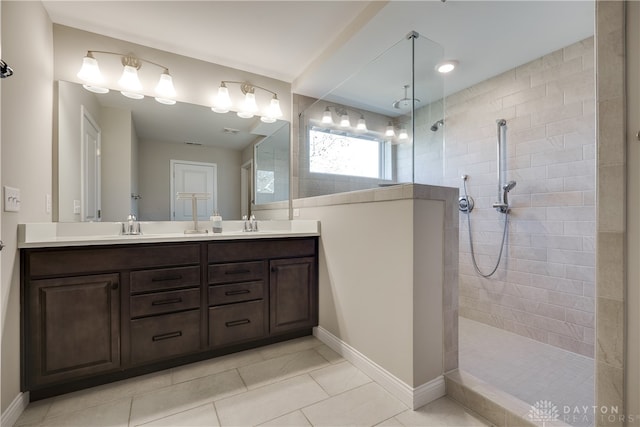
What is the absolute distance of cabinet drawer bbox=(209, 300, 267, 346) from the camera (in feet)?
6.61

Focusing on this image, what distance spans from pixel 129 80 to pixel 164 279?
5.05 feet

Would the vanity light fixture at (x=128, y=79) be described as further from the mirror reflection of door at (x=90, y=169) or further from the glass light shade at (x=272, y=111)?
the glass light shade at (x=272, y=111)

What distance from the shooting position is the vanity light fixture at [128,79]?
2029mm

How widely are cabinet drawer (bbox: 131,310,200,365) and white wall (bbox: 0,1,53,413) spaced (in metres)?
0.53

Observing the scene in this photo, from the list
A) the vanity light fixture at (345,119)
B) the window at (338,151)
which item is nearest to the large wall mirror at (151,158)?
the window at (338,151)

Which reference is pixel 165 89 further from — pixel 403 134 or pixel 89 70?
pixel 403 134

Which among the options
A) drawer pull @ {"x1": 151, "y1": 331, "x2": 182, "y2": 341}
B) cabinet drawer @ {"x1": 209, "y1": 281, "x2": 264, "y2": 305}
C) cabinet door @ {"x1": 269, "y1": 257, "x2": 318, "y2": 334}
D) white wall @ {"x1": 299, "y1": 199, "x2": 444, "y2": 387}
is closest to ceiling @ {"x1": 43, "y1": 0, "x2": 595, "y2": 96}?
white wall @ {"x1": 299, "y1": 199, "x2": 444, "y2": 387}

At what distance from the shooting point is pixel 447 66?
2.47 meters

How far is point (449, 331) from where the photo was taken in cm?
168

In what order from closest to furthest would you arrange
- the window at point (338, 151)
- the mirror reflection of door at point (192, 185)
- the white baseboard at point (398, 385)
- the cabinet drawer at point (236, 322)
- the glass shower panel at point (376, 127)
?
1. the white baseboard at point (398, 385)
2. the cabinet drawer at point (236, 322)
3. the glass shower panel at point (376, 127)
4. the mirror reflection of door at point (192, 185)
5. the window at point (338, 151)

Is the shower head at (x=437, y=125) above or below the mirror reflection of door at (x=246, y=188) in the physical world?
above

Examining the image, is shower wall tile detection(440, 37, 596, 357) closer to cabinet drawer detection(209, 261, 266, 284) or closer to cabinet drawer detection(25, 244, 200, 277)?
cabinet drawer detection(209, 261, 266, 284)

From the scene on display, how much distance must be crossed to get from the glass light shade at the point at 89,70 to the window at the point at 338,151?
1.75 meters

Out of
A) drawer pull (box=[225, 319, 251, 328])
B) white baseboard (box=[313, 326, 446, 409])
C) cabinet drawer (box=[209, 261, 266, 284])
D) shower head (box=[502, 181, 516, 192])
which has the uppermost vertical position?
shower head (box=[502, 181, 516, 192])
